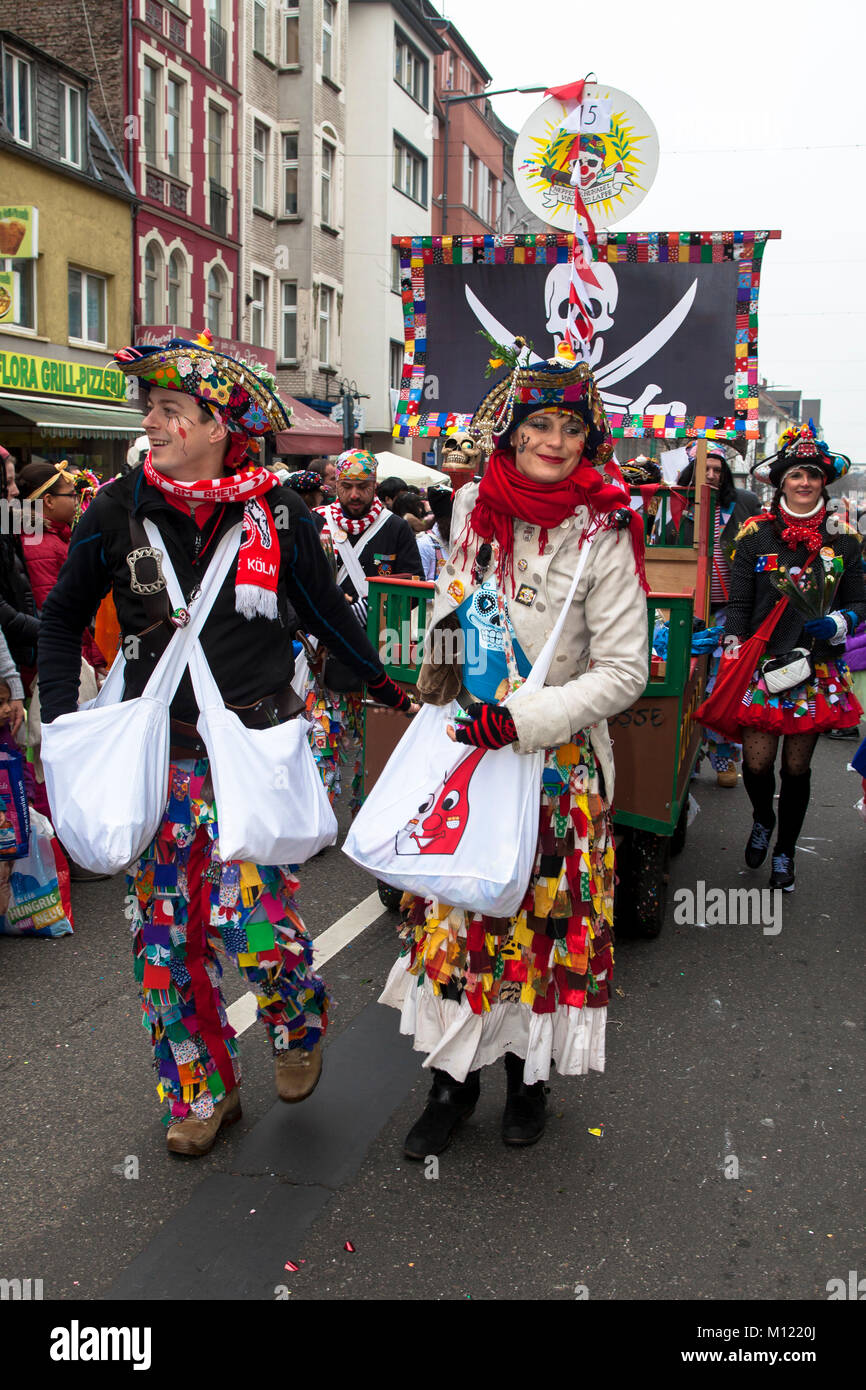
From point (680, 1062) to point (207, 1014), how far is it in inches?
→ 64.3

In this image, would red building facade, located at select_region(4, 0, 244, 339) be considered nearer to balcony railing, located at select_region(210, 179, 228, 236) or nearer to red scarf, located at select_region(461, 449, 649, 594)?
balcony railing, located at select_region(210, 179, 228, 236)

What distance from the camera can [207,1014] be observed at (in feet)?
10.4

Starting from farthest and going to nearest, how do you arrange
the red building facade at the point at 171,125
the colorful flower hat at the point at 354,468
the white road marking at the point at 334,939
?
the red building facade at the point at 171,125 < the colorful flower hat at the point at 354,468 < the white road marking at the point at 334,939

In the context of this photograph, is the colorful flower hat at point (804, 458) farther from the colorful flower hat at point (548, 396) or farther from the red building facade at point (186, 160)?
the red building facade at point (186, 160)

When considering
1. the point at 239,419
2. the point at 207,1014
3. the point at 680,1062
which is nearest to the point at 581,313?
the point at 239,419

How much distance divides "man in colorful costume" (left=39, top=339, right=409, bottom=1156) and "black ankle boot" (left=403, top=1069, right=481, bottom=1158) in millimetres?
556

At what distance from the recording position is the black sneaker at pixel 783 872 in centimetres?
564

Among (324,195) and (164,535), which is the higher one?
(324,195)

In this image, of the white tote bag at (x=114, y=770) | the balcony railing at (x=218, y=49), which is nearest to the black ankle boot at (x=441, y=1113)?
the white tote bag at (x=114, y=770)

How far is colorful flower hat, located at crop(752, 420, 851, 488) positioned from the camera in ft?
17.5

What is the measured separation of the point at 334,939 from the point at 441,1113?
68.4 inches

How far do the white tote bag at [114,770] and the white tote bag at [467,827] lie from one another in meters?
0.58

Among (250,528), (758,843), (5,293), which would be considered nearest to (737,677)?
(758,843)

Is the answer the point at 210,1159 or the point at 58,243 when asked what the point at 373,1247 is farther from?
the point at 58,243
